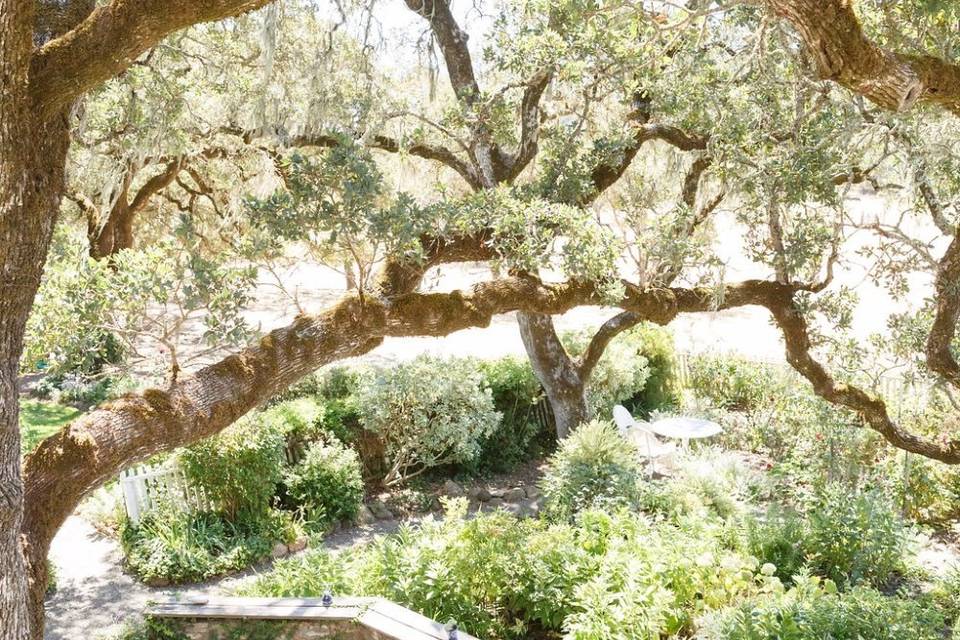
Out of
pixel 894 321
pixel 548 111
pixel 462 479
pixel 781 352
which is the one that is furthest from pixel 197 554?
pixel 781 352

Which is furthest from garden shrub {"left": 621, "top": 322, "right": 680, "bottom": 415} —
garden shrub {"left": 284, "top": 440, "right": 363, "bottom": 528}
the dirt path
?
the dirt path

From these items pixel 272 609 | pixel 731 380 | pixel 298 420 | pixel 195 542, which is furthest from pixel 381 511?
pixel 731 380

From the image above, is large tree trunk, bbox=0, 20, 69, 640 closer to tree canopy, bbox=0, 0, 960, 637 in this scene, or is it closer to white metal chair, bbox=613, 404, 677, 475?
tree canopy, bbox=0, 0, 960, 637

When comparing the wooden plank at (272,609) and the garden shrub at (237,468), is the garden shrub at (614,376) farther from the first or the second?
the wooden plank at (272,609)

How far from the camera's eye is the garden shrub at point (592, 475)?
7.47 meters

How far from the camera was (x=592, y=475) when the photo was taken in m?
7.66

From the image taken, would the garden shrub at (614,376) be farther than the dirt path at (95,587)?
Yes

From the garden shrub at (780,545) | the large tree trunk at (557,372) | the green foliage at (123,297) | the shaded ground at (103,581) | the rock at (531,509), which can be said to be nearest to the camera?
the green foliage at (123,297)

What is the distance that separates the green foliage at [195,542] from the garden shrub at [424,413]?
1767 mm

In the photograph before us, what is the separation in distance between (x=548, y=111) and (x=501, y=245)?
3.74 metres

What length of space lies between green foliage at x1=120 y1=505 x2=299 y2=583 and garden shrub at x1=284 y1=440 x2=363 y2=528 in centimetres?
47

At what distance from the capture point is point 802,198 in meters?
5.77

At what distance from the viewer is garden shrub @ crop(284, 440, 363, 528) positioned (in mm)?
8539

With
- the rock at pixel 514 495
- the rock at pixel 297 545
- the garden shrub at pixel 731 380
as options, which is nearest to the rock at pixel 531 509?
the rock at pixel 514 495
